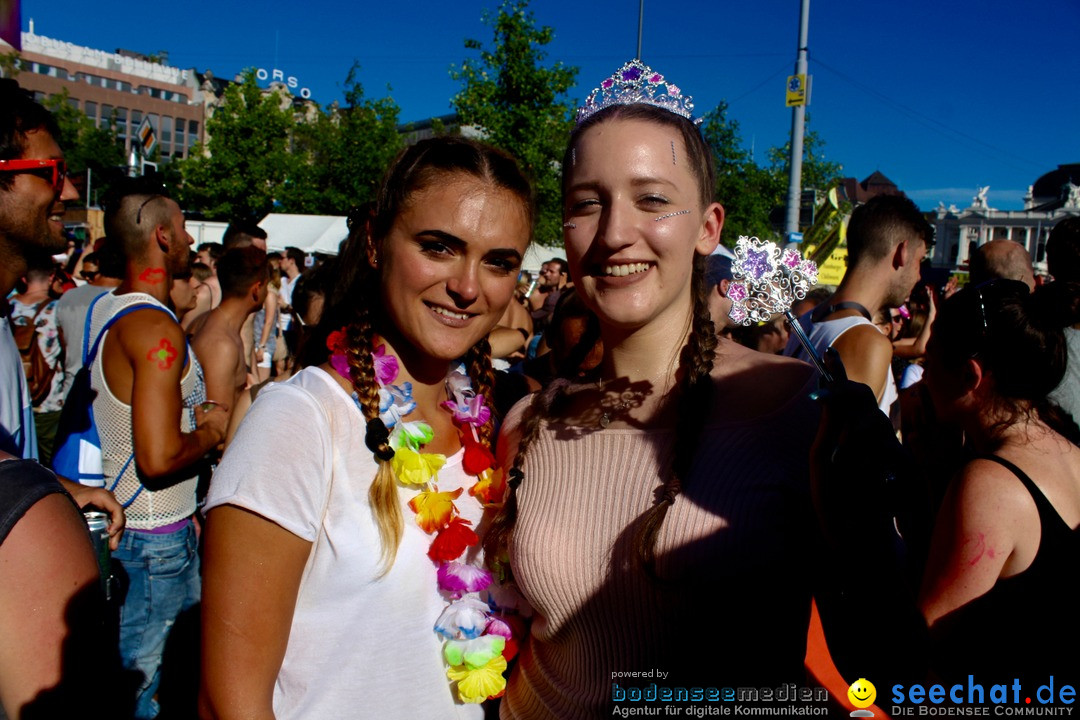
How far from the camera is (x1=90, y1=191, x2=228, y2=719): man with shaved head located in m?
2.93

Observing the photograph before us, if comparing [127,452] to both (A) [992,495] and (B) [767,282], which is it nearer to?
(B) [767,282]

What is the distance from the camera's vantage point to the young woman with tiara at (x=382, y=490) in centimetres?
142

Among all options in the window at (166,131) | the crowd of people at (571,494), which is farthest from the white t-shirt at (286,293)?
the window at (166,131)

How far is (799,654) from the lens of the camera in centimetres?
159

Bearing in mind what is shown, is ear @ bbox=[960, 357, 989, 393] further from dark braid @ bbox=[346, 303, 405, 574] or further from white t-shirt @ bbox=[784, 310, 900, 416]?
dark braid @ bbox=[346, 303, 405, 574]

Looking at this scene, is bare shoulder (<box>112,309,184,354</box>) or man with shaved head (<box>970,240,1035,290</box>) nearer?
bare shoulder (<box>112,309,184,354</box>)

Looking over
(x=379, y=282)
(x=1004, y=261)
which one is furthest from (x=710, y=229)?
(x=1004, y=261)

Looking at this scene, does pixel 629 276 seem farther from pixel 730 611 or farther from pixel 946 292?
pixel 946 292

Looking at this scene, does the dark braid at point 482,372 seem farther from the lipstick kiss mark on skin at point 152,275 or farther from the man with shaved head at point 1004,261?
the man with shaved head at point 1004,261

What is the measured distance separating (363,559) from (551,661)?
1.93ft

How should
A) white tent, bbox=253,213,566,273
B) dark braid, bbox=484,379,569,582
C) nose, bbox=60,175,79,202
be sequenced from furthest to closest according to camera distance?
white tent, bbox=253,213,566,273, nose, bbox=60,175,79,202, dark braid, bbox=484,379,569,582

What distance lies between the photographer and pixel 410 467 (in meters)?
1.67

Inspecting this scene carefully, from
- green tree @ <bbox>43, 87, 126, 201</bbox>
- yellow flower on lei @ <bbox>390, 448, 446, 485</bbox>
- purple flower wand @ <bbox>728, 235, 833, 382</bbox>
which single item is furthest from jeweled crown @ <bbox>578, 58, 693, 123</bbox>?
green tree @ <bbox>43, 87, 126, 201</bbox>

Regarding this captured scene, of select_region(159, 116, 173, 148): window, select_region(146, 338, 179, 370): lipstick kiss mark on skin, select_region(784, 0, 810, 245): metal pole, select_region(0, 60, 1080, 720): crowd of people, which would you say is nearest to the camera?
select_region(0, 60, 1080, 720): crowd of people
